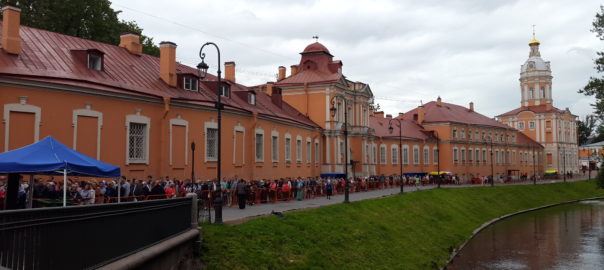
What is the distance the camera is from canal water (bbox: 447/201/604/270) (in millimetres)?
25141

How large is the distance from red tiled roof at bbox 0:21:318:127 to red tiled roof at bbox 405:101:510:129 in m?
48.8

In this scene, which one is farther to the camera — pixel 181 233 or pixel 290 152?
pixel 290 152

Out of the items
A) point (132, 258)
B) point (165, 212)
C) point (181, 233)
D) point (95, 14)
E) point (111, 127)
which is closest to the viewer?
point (132, 258)

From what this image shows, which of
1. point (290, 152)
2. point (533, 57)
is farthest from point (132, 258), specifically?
point (533, 57)

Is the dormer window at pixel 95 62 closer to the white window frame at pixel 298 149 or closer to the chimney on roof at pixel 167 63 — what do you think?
the chimney on roof at pixel 167 63

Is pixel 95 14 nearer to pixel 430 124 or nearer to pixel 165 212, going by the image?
pixel 165 212

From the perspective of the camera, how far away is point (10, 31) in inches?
812

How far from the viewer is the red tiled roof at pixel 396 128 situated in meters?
64.2

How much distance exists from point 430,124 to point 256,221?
200ft

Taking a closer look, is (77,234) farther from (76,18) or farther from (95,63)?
(76,18)

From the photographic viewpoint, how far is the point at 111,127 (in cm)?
2306

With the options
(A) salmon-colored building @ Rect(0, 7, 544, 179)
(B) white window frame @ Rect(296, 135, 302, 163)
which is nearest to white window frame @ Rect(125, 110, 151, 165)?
(A) salmon-colored building @ Rect(0, 7, 544, 179)

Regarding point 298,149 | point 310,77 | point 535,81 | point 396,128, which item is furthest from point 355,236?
point 535,81

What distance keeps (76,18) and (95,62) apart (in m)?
14.0
